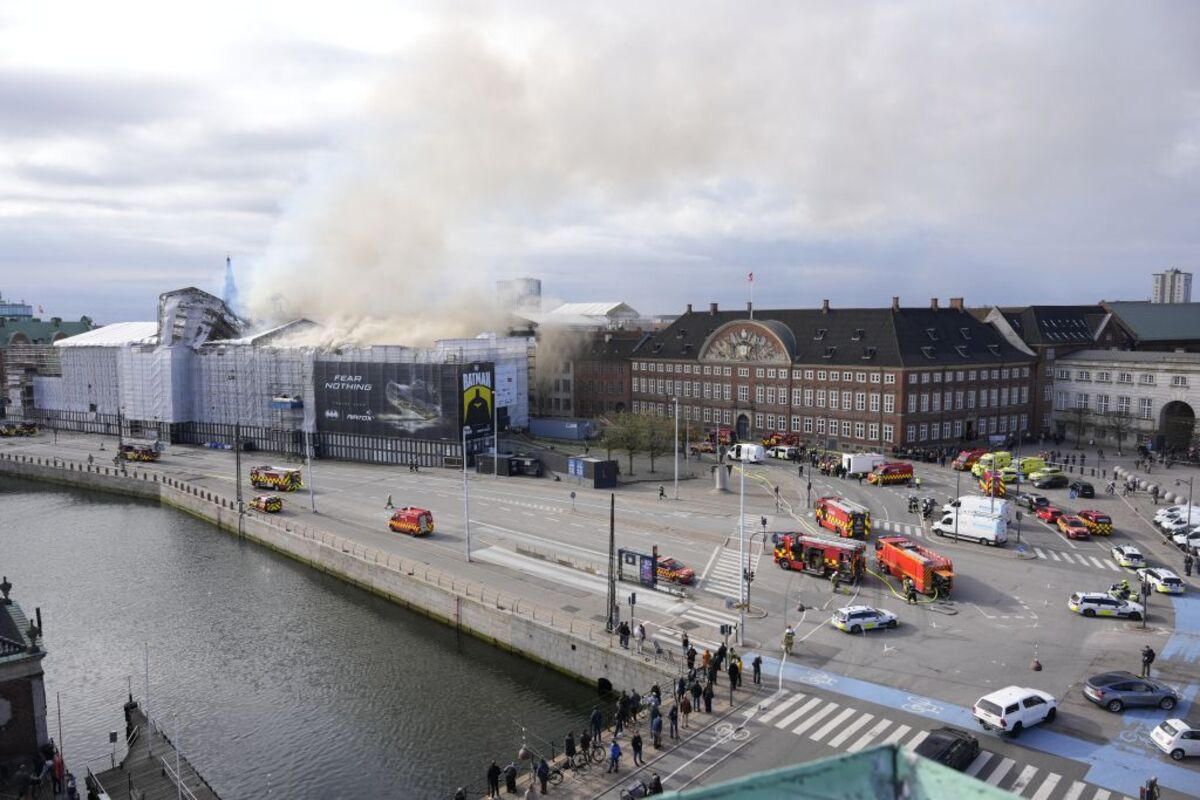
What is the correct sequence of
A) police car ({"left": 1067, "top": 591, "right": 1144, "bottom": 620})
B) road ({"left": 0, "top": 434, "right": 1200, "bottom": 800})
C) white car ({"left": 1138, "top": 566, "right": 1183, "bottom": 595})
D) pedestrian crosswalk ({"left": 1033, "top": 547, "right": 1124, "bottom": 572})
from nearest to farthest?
1. road ({"left": 0, "top": 434, "right": 1200, "bottom": 800})
2. police car ({"left": 1067, "top": 591, "right": 1144, "bottom": 620})
3. white car ({"left": 1138, "top": 566, "right": 1183, "bottom": 595})
4. pedestrian crosswalk ({"left": 1033, "top": 547, "right": 1124, "bottom": 572})

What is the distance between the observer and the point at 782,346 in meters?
93.6

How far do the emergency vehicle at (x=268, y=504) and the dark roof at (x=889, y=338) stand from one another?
52.8 meters

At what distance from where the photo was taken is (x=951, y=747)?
26.0 meters

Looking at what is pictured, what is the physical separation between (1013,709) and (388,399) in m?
71.9

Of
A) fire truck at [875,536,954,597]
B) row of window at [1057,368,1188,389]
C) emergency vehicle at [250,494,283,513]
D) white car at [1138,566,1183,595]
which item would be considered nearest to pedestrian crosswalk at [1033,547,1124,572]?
white car at [1138,566,1183,595]

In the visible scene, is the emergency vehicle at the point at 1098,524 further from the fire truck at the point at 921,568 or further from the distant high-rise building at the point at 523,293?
the distant high-rise building at the point at 523,293

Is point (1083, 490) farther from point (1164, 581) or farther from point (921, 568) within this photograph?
point (921, 568)

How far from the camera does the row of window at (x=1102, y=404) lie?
90.5 meters

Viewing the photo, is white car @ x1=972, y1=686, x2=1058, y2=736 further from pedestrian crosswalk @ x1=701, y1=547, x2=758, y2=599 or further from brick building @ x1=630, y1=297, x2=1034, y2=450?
brick building @ x1=630, y1=297, x2=1034, y2=450

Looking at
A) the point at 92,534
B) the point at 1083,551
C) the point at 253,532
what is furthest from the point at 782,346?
the point at 92,534

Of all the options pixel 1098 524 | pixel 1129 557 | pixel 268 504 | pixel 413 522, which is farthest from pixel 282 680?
pixel 1098 524

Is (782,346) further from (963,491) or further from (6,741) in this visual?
(6,741)

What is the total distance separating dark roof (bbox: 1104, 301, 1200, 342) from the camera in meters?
109

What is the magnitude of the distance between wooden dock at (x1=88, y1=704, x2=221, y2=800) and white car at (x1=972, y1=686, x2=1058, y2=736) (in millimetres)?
24854
